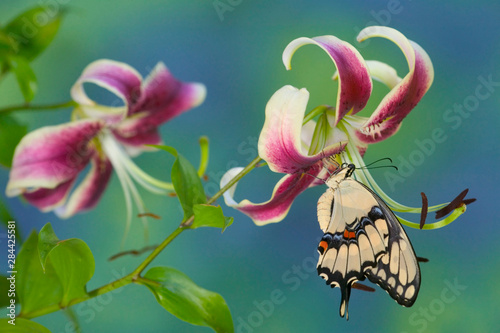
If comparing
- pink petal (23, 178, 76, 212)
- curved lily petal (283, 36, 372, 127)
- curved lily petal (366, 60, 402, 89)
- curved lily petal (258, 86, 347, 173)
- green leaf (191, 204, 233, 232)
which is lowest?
pink petal (23, 178, 76, 212)

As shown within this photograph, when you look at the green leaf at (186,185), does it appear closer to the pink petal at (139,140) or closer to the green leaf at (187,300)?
the green leaf at (187,300)

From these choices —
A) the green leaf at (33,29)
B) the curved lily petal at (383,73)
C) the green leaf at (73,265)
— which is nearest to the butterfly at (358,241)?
the curved lily petal at (383,73)

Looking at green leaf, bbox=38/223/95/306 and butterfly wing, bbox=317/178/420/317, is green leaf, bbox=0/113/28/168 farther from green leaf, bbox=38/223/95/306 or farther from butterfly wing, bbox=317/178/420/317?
butterfly wing, bbox=317/178/420/317

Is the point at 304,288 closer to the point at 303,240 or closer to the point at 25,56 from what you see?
the point at 303,240

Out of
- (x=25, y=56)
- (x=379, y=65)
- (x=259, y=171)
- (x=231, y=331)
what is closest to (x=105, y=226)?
(x=259, y=171)

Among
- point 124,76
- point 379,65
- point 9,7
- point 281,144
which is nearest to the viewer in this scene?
point 281,144

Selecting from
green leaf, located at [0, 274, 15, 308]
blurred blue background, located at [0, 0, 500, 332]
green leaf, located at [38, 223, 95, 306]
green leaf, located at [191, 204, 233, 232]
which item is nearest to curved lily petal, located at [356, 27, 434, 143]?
green leaf, located at [191, 204, 233, 232]

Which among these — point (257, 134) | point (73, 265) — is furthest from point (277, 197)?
point (257, 134)
